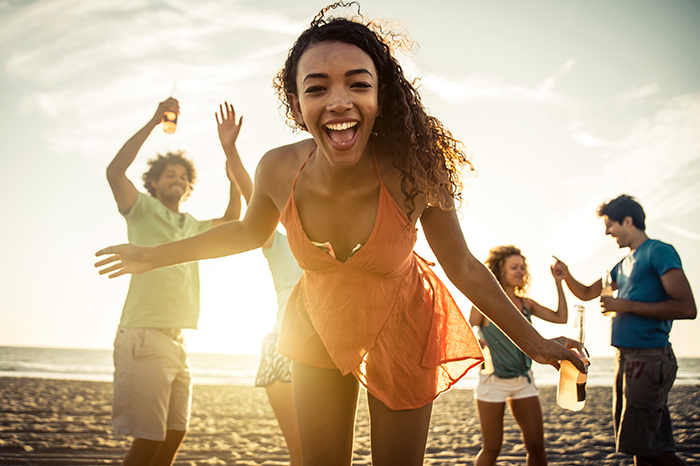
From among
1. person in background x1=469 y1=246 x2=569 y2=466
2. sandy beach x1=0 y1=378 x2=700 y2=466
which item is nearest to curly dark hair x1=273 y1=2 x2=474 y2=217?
person in background x1=469 y1=246 x2=569 y2=466

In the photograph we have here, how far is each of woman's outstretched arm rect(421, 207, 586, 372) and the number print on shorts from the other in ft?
9.23

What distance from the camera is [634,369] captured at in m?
4.23

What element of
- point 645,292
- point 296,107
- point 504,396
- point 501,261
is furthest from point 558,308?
point 296,107

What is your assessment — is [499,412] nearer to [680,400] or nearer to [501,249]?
[501,249]

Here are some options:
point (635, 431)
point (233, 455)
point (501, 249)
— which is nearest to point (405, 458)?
point (635, 431)

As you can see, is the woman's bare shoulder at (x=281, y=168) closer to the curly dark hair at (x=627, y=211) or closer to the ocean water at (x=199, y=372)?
the curly dark hair at (x=627, y=211)

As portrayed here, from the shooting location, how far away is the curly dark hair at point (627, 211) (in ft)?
15.2

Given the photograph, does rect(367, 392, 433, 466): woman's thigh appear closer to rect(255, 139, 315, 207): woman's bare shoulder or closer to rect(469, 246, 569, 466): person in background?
rect(255, 139, 315, 207): woman's bare shoulder

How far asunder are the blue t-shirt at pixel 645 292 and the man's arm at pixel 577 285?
0.82 metres

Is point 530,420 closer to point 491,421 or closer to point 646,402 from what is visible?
point 491,421

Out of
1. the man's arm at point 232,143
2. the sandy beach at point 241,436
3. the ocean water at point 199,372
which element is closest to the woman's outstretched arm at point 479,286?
the man's arm at point 232,143

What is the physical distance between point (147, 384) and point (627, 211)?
15.4 feet

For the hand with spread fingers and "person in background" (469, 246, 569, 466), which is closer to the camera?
the hand with spread fingers

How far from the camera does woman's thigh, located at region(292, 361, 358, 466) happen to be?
6.38 ft
